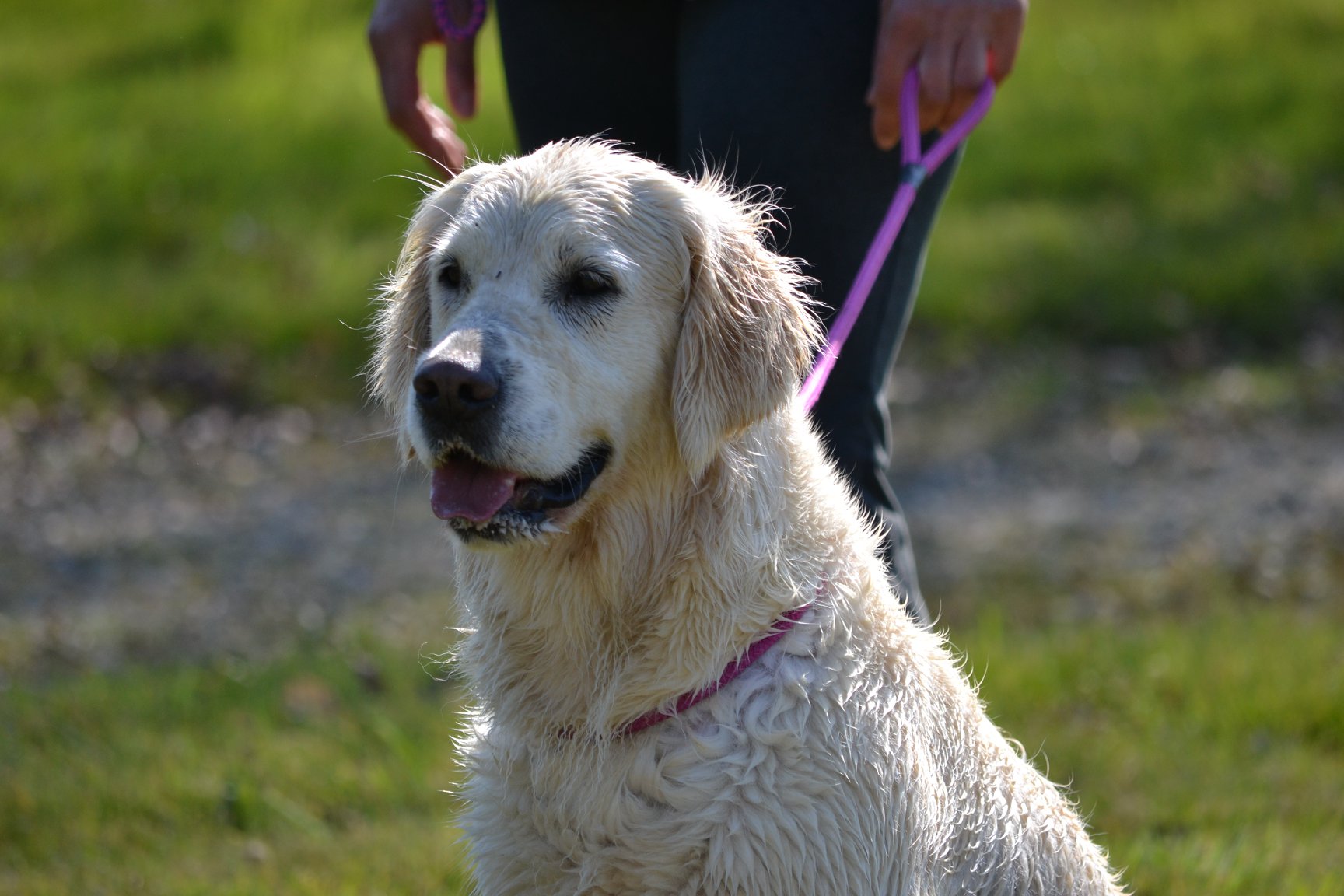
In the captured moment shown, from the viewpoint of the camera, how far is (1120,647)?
16.4 ft

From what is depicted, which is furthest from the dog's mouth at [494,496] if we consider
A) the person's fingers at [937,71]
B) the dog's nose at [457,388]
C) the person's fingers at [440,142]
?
the person's fingers at [440,142]

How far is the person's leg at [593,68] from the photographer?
3.24 m

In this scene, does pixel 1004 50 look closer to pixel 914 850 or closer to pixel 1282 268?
pixel 914 850

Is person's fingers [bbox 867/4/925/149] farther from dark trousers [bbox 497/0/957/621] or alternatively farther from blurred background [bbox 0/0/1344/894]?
blurred background [bbox 0/0/1344/894]

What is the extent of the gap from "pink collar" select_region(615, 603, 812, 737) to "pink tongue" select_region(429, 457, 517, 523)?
1.55 ft

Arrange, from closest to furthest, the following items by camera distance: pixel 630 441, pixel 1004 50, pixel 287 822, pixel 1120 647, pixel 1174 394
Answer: pixel 630 441
pixel 1004 50
pixel 287 822
pixel 1120 647
pixel 1174 394

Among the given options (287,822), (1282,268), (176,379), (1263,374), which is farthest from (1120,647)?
(176,379)

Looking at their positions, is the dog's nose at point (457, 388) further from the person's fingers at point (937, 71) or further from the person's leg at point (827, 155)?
the person's fingers at point (937, 71)

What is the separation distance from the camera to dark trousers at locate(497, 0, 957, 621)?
3.03 m

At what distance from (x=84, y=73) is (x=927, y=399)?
675 centimetres

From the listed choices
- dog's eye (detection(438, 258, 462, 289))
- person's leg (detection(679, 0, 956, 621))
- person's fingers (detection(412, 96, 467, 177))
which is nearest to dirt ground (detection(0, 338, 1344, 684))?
person's fingers (detection(412, 96, 467, 177))

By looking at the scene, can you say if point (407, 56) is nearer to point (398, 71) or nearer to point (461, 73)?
point (398, 71)

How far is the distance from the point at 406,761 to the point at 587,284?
222cm

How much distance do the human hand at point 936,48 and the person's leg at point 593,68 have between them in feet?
1.85
